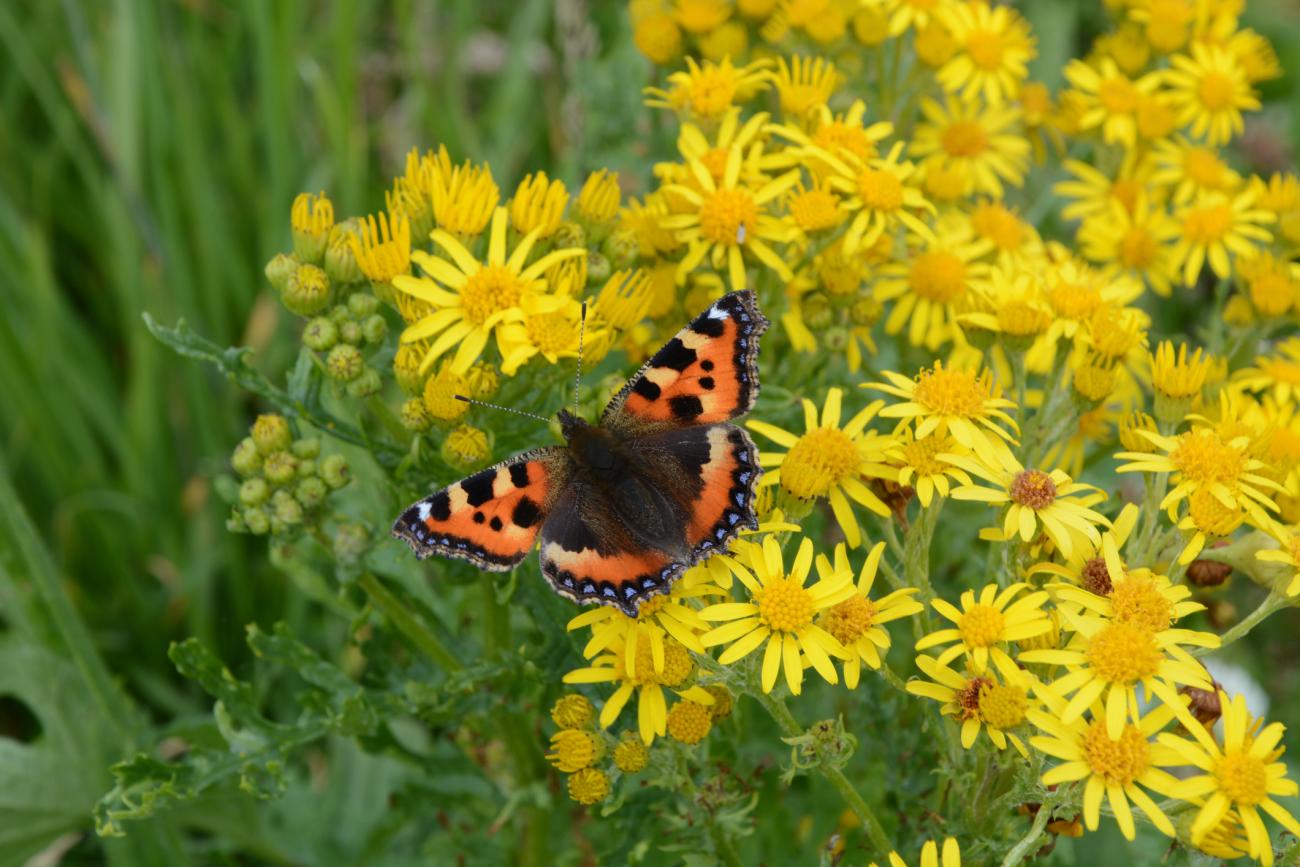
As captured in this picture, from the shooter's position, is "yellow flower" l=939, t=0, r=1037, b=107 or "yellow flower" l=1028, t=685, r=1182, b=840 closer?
"yellow flower" l=1028, t=685, r=1182, b=840

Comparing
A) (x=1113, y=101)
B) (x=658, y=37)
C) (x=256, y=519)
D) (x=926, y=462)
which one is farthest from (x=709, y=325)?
(x=1113, y=101)

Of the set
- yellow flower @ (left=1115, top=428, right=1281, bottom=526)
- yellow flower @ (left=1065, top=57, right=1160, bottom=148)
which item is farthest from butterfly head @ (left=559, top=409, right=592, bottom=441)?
yellow flower @ (left=1065, top=57, right=1160, bottom=148)

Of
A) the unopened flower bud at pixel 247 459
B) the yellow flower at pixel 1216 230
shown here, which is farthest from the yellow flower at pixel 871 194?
the unopened flower bud at pixel 247 459

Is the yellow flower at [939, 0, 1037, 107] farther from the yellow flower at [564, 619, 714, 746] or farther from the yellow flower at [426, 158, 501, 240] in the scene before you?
the yellow flower at [564, 619, 714, 746]

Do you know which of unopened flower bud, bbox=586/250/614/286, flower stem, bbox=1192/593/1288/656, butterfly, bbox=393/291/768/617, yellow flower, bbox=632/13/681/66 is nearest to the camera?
flower stem, bbox=1192/593/1288/656

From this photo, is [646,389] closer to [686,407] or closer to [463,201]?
[686,407]
